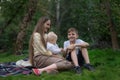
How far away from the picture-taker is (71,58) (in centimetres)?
875

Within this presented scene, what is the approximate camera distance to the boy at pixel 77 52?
8.57 m

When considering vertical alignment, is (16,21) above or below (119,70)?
above

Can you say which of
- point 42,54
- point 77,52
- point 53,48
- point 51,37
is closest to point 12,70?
point 42,54

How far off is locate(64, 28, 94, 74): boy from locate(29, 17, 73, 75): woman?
0.23 m

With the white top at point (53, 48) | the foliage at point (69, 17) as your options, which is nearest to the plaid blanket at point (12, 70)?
the white top at point (53, 48)

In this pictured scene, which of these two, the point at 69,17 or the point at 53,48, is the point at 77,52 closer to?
the point at 53,48

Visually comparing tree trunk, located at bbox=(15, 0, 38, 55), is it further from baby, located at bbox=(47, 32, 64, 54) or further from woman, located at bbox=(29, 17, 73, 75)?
woman, located at bbox=(29, 17, 73, 75)

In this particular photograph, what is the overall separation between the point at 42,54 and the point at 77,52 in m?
0.88

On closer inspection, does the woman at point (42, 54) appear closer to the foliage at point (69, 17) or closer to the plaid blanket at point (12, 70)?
the plaid blanket at point (12, 70)

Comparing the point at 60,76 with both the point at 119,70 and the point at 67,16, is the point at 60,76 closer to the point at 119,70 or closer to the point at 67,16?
the point at 119,70

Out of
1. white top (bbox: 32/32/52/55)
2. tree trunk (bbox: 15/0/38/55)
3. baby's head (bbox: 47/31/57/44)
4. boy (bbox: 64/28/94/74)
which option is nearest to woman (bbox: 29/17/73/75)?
white top (bbox: 32/32/52/55)

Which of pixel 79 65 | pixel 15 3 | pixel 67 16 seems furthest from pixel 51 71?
pixel 67 16

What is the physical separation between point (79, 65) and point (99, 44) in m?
9.99

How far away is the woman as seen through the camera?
27.9 ft
